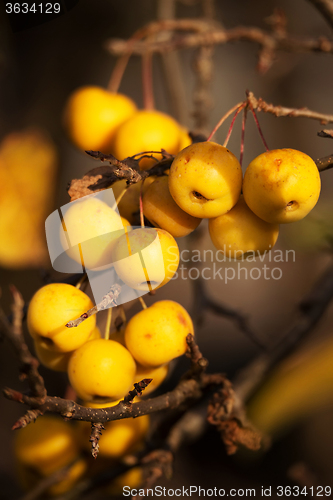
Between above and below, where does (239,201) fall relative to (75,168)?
above

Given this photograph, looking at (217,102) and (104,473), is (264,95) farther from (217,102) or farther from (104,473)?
(104,473)

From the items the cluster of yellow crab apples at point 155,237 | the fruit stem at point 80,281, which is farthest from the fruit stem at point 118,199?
the fruit stem at point 80,281

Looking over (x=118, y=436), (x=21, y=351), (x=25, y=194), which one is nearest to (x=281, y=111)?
(x=21, y=351)

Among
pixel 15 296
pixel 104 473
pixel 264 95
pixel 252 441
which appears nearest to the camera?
pixel 15 296

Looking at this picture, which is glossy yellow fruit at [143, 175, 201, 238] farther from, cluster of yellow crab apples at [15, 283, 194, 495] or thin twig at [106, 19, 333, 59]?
thin twig at [106, 19, 333, 59]

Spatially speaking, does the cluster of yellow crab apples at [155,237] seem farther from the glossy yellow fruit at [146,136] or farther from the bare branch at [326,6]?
the bare branch at [326,6]

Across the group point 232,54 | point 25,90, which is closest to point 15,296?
point 25,90

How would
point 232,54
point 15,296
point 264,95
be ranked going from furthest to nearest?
point 232,54 < point 264,95 < point 15,296
